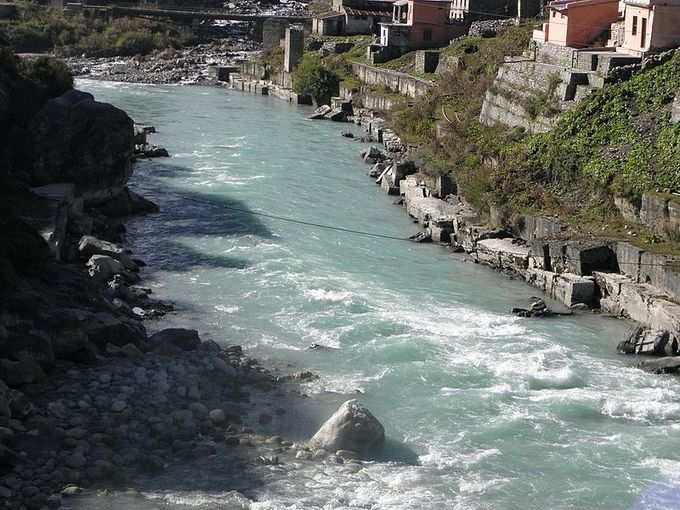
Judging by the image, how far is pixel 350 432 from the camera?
1316 cm

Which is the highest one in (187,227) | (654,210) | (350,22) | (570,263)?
(350,22)

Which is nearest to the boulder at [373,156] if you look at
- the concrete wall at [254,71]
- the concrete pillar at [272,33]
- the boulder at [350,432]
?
the boulder at [350,432]

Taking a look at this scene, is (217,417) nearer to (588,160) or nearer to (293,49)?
(588,160)

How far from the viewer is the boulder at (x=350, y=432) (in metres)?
13.1

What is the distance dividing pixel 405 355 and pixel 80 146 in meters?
11.9

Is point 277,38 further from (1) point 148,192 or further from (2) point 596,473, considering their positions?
(2) point 596,473

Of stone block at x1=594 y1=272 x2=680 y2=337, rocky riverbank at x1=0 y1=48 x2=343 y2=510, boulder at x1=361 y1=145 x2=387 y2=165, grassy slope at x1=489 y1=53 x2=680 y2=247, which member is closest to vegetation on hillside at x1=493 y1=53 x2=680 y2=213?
grassy slope at x1=489 y1=53 x2=680 y2=247

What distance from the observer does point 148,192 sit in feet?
93.1

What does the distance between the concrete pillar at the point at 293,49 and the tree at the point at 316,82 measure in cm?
415

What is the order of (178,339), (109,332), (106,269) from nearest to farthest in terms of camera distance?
(109,332) → (178,339) → (106,269)

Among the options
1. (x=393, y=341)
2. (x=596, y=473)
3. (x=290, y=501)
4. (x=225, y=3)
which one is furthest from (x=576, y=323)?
(x=225, y=3)

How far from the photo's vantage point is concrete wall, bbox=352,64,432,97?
39844mm

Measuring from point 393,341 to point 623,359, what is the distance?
349cm

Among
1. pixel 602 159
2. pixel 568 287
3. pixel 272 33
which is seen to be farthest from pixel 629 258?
pixel 272 33
